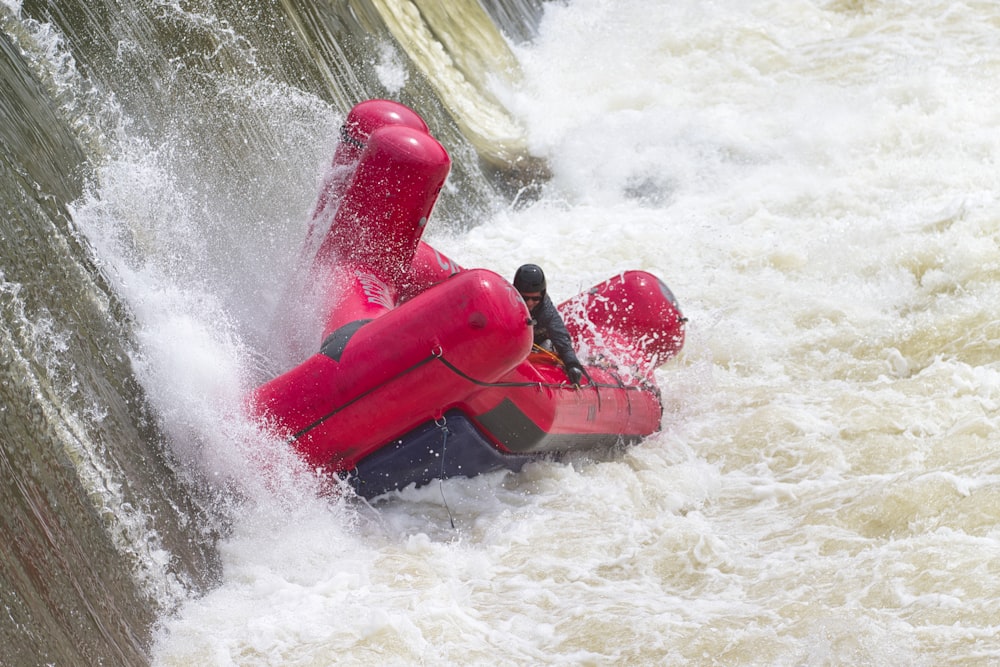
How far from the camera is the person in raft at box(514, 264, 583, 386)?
449 cm

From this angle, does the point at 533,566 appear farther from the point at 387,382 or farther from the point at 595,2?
the point at 595,2

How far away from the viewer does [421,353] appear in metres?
3.77

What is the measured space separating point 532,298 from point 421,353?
88cm

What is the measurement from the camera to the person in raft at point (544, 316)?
4.49 meters

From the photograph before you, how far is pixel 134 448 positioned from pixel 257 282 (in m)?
1.35

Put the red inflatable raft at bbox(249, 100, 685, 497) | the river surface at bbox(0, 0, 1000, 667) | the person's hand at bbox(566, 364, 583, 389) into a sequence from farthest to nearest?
the person's hand at bbox(566, 364, 583, 389) < the red inflatable raft at bbox(249, 100, 685, 497) < the river surface at bbox(0, 0, 1000, 667)

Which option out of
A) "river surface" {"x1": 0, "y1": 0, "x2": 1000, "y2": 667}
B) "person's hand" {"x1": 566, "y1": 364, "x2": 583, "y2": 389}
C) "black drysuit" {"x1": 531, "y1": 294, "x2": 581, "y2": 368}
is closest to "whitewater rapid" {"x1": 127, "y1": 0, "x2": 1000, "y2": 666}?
"river surface" {"x1": 0, "y1": 0, "x2": 1000, "y2": 667}

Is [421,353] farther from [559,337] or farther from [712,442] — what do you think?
[712,442]

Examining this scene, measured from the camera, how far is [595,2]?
39.5 ft

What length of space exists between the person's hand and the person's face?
290mm

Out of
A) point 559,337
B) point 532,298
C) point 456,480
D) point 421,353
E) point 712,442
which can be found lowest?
point 712,442

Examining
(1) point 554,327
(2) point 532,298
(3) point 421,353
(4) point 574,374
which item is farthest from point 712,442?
(3) point 421,353

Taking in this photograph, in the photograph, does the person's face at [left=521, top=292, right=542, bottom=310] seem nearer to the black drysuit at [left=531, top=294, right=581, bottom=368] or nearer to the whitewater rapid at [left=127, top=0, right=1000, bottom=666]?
the black drysuit at [left=531, top=294, right=581, bottom=368]

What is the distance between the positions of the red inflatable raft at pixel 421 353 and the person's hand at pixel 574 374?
3 centimetres
